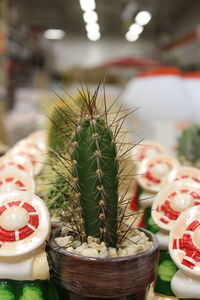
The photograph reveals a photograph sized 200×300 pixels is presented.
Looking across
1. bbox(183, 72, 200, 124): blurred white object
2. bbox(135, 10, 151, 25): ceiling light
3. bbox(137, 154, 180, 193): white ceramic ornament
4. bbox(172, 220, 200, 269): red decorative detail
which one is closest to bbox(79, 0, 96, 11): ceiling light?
bbox(135, 10, 151, 25): ceiling light

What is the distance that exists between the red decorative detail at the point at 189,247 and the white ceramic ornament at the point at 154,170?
0.51m

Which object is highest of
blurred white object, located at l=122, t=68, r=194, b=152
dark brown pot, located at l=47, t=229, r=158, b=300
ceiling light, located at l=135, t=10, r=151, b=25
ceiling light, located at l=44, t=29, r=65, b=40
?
ceiling light, located at l=44, t=29, r=65, b=40

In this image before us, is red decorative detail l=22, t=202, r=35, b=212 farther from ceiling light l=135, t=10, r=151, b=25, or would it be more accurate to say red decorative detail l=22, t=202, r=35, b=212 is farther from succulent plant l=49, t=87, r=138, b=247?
ceiling light l=135, t=10, r=151, b=25

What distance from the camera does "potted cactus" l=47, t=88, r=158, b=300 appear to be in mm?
869

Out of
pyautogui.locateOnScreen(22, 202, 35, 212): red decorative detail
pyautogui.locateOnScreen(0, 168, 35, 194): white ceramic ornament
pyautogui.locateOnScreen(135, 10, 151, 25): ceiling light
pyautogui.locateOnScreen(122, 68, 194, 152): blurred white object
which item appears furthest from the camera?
pyautogui.locateOnScreen(122, 68, 194, 152): blurred white object

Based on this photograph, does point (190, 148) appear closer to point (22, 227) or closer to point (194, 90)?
point (22, 227)

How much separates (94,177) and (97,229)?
0.11 m

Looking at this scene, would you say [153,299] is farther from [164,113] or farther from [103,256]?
[164,113]

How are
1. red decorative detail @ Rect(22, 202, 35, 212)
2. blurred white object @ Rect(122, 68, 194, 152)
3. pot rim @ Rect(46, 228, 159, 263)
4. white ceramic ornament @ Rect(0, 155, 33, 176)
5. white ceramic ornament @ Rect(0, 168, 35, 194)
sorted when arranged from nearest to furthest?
1. pot rim @ Rect(46, 228, 159, 263)
2. red decorative detail @ Rect(22, 202, 35, 212)
3. white ceramic ornament @ Rect(0, 168, 35, 194)
4. white ceramic ornament @ Rect(0, 155, 33, 176)
5. blurred white object @ Rect(122, 68, 194, 152)

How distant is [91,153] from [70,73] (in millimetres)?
6220

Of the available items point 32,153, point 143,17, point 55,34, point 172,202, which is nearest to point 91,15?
point 143,17

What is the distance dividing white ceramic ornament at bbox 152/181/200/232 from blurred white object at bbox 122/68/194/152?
2.16 m

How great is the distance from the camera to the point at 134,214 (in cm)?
100

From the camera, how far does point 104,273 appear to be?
0.86 meters
